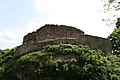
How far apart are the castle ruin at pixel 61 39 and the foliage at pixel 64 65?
596 millimetres

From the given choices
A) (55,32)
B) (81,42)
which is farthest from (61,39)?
(55,32)

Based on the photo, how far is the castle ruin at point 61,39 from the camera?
16.2 meters

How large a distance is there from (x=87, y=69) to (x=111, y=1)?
3.48 meters

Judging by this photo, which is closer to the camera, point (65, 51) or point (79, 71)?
point (79, 71)

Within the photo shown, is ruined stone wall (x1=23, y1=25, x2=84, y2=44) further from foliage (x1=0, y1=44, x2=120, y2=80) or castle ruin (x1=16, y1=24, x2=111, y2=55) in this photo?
foliage (x1=0, y1=44, x2=120, y2=80)

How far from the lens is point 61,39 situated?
16.1m

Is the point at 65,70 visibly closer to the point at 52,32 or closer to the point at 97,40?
the point at 97,40

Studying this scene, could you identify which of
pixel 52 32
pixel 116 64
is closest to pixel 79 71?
pixel 116 64

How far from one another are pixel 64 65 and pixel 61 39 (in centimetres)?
255

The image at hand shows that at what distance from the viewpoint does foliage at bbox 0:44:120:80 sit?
44.7ft

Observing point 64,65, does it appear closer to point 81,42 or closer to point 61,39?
point 61,39

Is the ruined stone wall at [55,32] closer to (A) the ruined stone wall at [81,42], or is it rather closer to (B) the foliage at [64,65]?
(A) the ruined stone wall at [81,42]

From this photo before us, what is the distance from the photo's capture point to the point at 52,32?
65.6 ft

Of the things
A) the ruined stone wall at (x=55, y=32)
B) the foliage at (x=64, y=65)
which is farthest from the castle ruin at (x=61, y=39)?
the foliage at (x=64, y=65)
